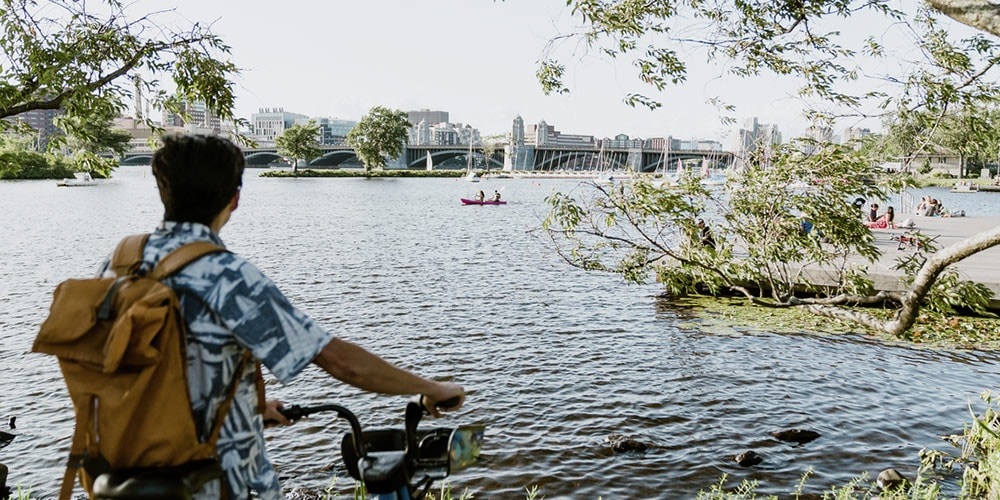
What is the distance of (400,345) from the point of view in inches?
Result: 605

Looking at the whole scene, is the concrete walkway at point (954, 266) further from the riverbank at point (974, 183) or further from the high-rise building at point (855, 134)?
the riverbank at point (974, 183)

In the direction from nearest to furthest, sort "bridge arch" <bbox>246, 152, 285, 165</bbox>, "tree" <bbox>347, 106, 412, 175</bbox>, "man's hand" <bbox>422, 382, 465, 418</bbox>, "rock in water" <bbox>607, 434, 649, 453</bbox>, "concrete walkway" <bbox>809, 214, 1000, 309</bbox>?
"man's hand" <bbox>422, 382, 465, 418</bbox>
"rock in water" <bbox>607, 434, 649, 453</bbox>
"concrete walkway" <bbox>809, 214, 1000, 309</bbox>
"tree" <bbox>347, 106, 412, 175</bbox>
"bridge arch" <bbox>246, 152, 285, 165</bbox>

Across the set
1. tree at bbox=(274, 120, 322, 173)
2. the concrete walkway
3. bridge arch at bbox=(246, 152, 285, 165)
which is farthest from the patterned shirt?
bridge arch at bbox=(246, 152, 285, 165)

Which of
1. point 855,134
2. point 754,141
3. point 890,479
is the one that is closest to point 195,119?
point 754,141

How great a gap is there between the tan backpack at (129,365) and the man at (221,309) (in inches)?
2.7

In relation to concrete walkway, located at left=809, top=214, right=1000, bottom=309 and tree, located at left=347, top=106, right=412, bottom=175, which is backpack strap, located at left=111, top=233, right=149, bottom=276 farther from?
tree, located at left=347, top=106, right=412, bottom=175

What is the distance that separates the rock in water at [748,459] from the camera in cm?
927

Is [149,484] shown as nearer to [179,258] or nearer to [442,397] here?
[179,258]

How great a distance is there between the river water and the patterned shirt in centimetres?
687

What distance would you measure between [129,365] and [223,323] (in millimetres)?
264

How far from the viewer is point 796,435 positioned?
10000 mm

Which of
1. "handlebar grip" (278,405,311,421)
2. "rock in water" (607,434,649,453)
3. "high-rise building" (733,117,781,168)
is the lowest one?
"rock in water" (607,434,649,453)

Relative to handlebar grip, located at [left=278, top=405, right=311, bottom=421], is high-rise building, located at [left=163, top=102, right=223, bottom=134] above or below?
above

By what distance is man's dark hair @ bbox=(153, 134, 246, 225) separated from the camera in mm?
2145
